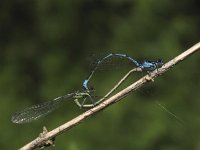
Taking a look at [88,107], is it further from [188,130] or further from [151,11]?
[151,11]

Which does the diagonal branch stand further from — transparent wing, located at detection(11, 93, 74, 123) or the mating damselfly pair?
transparent wing, located at detection(11, 93, 74, 123)

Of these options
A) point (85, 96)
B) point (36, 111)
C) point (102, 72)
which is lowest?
point (85, 96)

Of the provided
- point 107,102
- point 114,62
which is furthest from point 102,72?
point 107,102

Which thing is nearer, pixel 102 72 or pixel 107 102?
pixel 107 102

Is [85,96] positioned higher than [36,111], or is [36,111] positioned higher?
[36,111]

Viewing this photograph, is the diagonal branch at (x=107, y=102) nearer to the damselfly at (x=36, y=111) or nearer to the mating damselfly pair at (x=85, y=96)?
the mating damselfly pair at (x=85, y=96)

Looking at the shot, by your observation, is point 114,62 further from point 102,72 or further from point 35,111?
point 102,72

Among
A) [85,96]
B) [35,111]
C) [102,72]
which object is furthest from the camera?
[102,72]

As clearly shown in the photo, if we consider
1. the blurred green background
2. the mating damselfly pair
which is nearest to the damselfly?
the mating damselfly pair

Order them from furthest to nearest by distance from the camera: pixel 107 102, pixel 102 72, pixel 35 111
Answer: pixel 102 72, pixel 35 111, pixel 107 102
